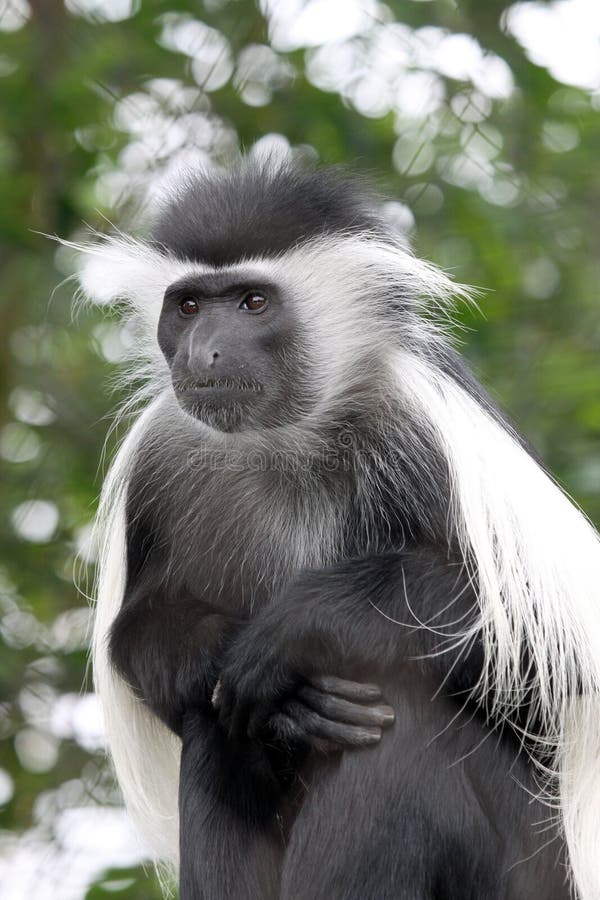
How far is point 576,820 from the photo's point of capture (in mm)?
1738

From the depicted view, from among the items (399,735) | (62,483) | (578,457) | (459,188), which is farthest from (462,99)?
(399,735)

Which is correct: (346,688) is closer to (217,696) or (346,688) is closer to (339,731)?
(339,731)

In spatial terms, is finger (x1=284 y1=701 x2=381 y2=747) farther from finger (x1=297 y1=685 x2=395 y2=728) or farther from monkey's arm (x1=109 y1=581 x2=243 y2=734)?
monkey's arm (x1=109 y1=581 x2=243 y2=734)

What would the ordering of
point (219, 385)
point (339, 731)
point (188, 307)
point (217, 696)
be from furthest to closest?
1. point (188, 307)
2. point (219, 385)
3. point (217, 696)
4. point (339, 731)

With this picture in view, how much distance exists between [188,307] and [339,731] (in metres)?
0.68

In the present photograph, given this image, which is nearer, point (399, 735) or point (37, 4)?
point (399, 735)

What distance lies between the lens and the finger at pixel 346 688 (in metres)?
1.68

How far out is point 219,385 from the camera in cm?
188

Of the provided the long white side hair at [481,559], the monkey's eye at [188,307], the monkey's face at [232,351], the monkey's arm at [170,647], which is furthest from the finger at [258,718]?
the monkey's eye at [188,307]

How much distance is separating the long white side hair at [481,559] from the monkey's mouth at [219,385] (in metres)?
0.16

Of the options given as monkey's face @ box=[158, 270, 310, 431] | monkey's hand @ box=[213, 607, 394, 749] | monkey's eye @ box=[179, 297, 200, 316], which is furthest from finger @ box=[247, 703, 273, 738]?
monkey's eye @ box=[179, 297, 200, 316]

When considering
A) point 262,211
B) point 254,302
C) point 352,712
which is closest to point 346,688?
point 352,712

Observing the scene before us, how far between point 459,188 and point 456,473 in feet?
3.83

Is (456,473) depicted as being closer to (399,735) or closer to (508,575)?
(508,575)
